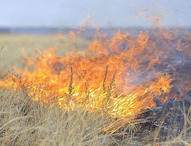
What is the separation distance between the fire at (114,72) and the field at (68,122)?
177 millimetres

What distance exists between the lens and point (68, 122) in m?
2.68

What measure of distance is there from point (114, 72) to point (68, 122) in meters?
1.92

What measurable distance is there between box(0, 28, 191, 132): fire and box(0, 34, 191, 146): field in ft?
0.58

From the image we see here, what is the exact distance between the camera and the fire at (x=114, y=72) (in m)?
3.78

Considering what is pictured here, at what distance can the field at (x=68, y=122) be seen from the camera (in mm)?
2568

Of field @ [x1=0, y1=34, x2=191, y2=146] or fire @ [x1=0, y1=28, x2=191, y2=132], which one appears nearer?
field @ [x1=0, y1=34, x2=191, y2=146]

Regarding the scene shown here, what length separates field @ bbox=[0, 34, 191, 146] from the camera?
2.57 metres

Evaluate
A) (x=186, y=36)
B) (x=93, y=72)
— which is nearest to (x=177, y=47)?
(x=186, y=36)

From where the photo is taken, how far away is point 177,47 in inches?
195

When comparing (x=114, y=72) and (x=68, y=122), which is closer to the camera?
(x=68, y=122)

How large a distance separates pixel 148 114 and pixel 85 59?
5.33ft

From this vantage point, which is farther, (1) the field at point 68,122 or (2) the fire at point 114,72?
(2) the fire at point 114,72

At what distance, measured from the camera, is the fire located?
3.78 metres

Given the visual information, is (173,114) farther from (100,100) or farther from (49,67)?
(49,67)
